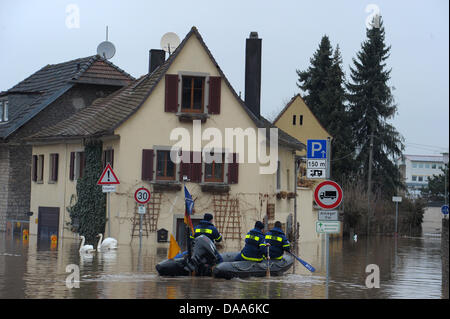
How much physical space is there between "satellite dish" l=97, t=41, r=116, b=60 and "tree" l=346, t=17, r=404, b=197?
2929cm

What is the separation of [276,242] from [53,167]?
20.9m

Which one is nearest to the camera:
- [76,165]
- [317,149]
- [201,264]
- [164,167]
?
[317,149]

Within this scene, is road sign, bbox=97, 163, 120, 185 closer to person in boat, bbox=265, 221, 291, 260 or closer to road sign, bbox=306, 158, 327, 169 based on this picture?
person in boat, bbox=265, 221, 291, 260

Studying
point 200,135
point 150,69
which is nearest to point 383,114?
point 150,69

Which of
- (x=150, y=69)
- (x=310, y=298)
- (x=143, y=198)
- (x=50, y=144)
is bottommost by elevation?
(x=310, y=298)

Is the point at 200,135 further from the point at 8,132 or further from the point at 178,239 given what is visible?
the point at 8,132

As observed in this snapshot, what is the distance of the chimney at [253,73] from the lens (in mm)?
40031

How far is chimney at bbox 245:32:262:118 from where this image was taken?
40031 mm

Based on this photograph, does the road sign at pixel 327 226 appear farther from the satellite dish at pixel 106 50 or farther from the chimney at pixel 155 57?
the satellite dish at pixel 106 50

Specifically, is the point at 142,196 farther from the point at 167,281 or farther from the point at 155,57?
the point at 155,57

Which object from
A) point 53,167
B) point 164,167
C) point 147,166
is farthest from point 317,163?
point 53,167

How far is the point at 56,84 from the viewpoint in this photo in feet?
151

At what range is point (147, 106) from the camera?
3556cm
